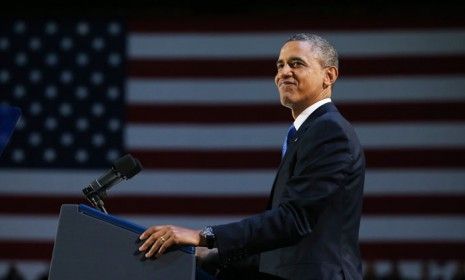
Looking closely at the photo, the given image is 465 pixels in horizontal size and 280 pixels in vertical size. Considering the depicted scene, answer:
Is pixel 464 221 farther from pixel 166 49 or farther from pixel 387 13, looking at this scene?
pixel 166 49

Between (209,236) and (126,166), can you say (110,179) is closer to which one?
(126,166)

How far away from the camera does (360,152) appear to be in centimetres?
198

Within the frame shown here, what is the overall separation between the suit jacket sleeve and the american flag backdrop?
5611mm

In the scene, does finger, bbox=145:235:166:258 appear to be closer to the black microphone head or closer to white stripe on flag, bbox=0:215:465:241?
the black microphone head

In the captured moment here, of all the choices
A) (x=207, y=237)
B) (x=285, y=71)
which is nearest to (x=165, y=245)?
(x=207, y=237)

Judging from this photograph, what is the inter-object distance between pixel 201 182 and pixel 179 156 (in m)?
0.31

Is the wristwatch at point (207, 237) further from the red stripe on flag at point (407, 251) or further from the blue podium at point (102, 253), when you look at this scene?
the red stripe on flag at point (407, 251)

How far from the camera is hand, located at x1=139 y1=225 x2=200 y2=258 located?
1724 mm

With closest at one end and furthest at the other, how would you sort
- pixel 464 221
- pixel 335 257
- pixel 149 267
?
pixel 149 267
pixel 335 257
pixel 464 221

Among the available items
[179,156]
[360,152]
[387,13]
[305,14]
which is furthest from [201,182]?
[360,152]

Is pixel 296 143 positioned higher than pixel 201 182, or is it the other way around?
pixel 201 182

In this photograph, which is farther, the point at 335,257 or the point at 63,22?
the point at 63,22

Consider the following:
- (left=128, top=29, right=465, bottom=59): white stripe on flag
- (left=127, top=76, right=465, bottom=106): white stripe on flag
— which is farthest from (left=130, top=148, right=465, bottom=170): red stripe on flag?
(left=128, top=29, right=465, bottom=59): white stripe on flag

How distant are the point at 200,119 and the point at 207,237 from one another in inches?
231
